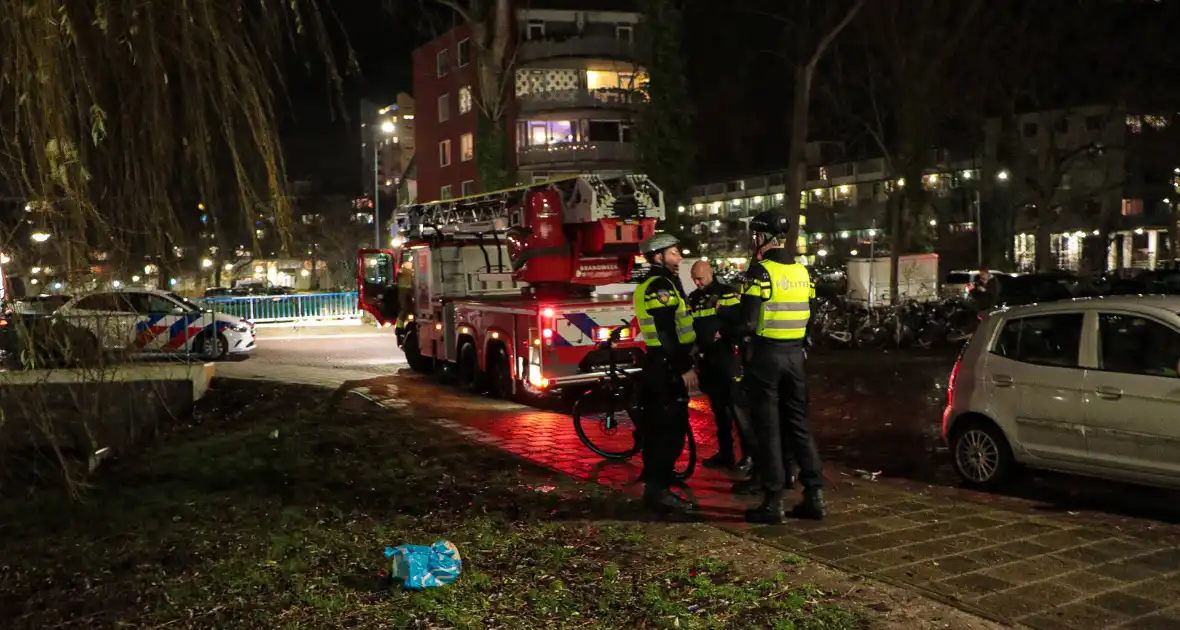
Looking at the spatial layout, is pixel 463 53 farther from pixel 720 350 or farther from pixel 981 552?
pixel 981 552

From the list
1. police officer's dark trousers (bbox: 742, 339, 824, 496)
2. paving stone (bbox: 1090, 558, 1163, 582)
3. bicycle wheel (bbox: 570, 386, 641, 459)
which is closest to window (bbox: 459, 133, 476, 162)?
bicycle wheel (bbox: 570, 386, 641, 459)

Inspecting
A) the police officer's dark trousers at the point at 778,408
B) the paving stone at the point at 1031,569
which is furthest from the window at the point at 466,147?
the paving stone at the point at 1031,569

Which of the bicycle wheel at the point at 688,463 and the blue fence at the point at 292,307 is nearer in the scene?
the bicycle wheel at the point at 688,463

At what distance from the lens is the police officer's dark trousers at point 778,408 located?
6.60 meters

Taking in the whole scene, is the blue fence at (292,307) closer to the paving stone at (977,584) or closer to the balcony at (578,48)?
the balcony at (578,48)

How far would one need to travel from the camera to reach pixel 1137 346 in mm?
6945

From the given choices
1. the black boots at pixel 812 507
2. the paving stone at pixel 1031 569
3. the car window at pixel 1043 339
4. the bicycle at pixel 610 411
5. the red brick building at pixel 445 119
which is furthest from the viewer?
the red brick building at pixel 445 119

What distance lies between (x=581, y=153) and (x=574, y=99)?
2425mm

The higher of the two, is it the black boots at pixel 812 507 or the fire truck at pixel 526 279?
the fire truck at pixel 526 279

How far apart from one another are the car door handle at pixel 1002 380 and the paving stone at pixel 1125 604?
2.66 m

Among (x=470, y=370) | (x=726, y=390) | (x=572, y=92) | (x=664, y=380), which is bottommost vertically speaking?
(x=470, y=370)

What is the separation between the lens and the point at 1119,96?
102ft

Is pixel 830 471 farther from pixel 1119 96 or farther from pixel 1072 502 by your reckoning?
pixel 1119 96

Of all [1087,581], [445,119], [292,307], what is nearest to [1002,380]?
[1087,581]
